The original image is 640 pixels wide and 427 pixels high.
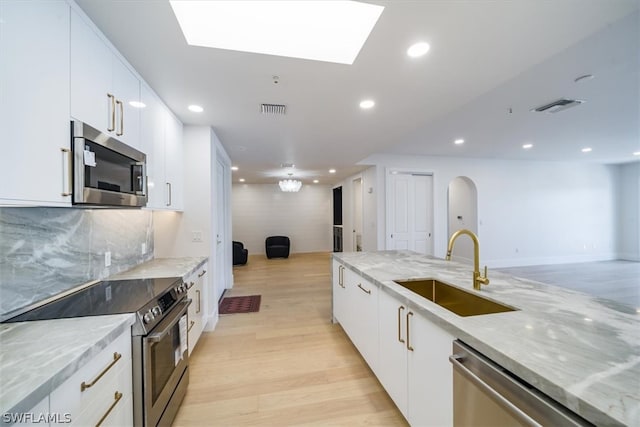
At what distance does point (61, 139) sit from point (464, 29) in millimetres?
2257

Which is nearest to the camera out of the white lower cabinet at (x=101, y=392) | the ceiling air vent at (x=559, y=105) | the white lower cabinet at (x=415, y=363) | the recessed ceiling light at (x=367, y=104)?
the white lower cabinet at (x=101, y=392)

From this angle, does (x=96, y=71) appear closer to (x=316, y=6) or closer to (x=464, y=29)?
(x=316, y=6)

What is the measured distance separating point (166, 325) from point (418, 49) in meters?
2.42

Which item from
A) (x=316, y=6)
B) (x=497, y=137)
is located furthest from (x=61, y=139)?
(x=497, y=137)

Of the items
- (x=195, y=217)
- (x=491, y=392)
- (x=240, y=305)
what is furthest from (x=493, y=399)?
(x=240, y=305)

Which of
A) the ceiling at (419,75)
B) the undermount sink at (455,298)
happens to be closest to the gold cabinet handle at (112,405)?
the undermount sink at (455,298)

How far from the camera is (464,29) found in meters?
1.44

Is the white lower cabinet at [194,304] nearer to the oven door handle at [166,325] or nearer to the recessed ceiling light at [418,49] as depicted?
the oven door handle at [166,325]

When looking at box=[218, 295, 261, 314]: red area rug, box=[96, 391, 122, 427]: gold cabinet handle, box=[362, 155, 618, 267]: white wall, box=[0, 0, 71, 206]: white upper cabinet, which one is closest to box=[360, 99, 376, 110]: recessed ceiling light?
box=[0, 0, 71, 206]: white upper cabinet

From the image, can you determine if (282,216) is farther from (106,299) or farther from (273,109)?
(106,299)

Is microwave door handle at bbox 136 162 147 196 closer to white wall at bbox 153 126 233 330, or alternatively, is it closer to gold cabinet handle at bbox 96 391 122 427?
white wall at bbox 153 126 233 330

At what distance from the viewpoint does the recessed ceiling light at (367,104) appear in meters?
2.41

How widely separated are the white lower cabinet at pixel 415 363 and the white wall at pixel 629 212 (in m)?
9.75

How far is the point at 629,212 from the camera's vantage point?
22.4 ft
